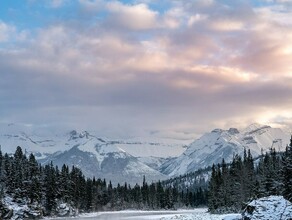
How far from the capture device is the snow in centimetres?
3256

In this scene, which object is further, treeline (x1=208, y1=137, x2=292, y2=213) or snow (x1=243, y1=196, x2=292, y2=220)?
treeline (x1=208, y1=137, x2=292, y2=213)

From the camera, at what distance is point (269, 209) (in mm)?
33438

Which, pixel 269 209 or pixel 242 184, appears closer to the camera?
pixel 269 209

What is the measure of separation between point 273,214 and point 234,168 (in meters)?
132

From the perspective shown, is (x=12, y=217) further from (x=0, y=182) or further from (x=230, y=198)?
(x=230, y=198)

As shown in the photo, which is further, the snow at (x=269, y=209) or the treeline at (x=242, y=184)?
the treeline at (x=242, y=184)

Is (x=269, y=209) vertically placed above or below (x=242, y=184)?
below

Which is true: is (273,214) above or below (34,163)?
below

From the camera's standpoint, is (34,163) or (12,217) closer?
(12,217)

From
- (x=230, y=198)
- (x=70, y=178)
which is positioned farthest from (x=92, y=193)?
(x=230, y=198)

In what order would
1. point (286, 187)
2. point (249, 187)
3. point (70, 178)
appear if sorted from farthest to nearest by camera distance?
point (70, 178), point (249, 187), point (286, 187)

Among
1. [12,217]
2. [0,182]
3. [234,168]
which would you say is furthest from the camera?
[234,168]

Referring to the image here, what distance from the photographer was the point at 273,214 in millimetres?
32812

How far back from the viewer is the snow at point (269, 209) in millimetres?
32562
